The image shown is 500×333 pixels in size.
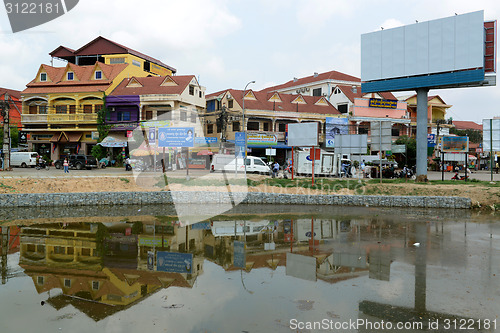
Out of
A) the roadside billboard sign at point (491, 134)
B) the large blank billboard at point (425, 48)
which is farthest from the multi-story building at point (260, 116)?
the roadside billboard sign at point (491, 134)

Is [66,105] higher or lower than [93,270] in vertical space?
higher

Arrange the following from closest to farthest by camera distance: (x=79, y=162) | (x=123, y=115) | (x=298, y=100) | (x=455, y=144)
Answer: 1. (x=455, y=144)
2. (x=79, y=162)
3. (x=123, y=115)
4. (x=298, y=100)

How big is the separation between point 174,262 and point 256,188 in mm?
14465

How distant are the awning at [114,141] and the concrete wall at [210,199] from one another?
2196 cm

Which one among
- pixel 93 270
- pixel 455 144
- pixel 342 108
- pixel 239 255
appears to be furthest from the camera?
pixel 342 108

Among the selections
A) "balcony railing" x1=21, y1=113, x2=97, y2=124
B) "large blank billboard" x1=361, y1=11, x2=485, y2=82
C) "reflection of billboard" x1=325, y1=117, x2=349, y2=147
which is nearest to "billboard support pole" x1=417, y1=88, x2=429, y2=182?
"large blank billboard" x1=361, y1=11, x2=485, y2=82

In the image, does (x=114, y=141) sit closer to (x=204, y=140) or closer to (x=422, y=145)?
(x=204, y=140)

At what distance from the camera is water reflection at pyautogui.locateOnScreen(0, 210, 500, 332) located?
6.88 m

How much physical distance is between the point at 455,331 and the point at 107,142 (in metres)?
42.2

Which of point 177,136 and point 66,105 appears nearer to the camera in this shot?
point 177,136

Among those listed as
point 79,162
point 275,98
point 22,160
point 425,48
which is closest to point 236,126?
point 275,98

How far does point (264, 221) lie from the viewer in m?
16.2

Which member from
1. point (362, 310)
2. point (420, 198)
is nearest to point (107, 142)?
point (420, 198)

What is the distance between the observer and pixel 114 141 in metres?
42.9
